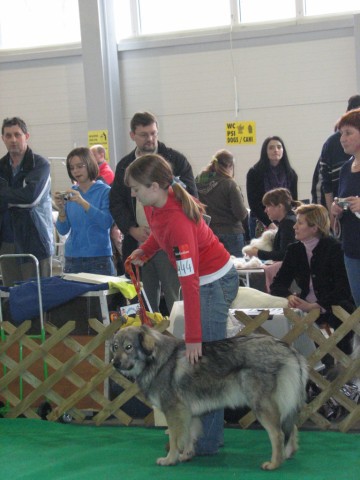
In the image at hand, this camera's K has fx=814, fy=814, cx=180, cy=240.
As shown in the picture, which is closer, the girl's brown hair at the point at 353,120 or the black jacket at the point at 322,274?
the girl's brown hair at the point at 353,120

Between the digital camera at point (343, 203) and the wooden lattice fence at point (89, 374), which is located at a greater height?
the digital camera at point (343, 203)

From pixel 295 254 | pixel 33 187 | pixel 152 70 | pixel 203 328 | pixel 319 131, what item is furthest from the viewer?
pixel 152 70

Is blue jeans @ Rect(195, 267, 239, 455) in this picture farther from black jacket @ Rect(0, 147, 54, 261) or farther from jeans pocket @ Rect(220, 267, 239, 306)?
black jacket @ Rect(0, 147, 54, 261)

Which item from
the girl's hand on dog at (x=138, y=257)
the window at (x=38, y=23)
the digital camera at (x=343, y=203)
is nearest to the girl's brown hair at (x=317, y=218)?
the digital camera at (x=343, y=203)

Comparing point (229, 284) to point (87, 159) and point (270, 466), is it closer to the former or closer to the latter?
point (270, 466)

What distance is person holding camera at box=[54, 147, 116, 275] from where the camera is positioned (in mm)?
5199

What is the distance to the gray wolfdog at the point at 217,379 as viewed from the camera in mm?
3477

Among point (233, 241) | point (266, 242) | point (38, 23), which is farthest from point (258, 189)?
point (38, 23)

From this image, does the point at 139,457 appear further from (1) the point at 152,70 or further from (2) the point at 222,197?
(1) the point at 152,70

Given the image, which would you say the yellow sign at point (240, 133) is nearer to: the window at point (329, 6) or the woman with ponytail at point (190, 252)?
the window at point (329, 6)

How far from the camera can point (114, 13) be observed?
1049 centimetres

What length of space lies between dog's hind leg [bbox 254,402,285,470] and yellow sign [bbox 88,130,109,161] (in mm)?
7332

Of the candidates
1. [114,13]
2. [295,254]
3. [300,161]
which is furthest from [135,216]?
[114,13]

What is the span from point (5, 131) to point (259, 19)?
5.66 m
